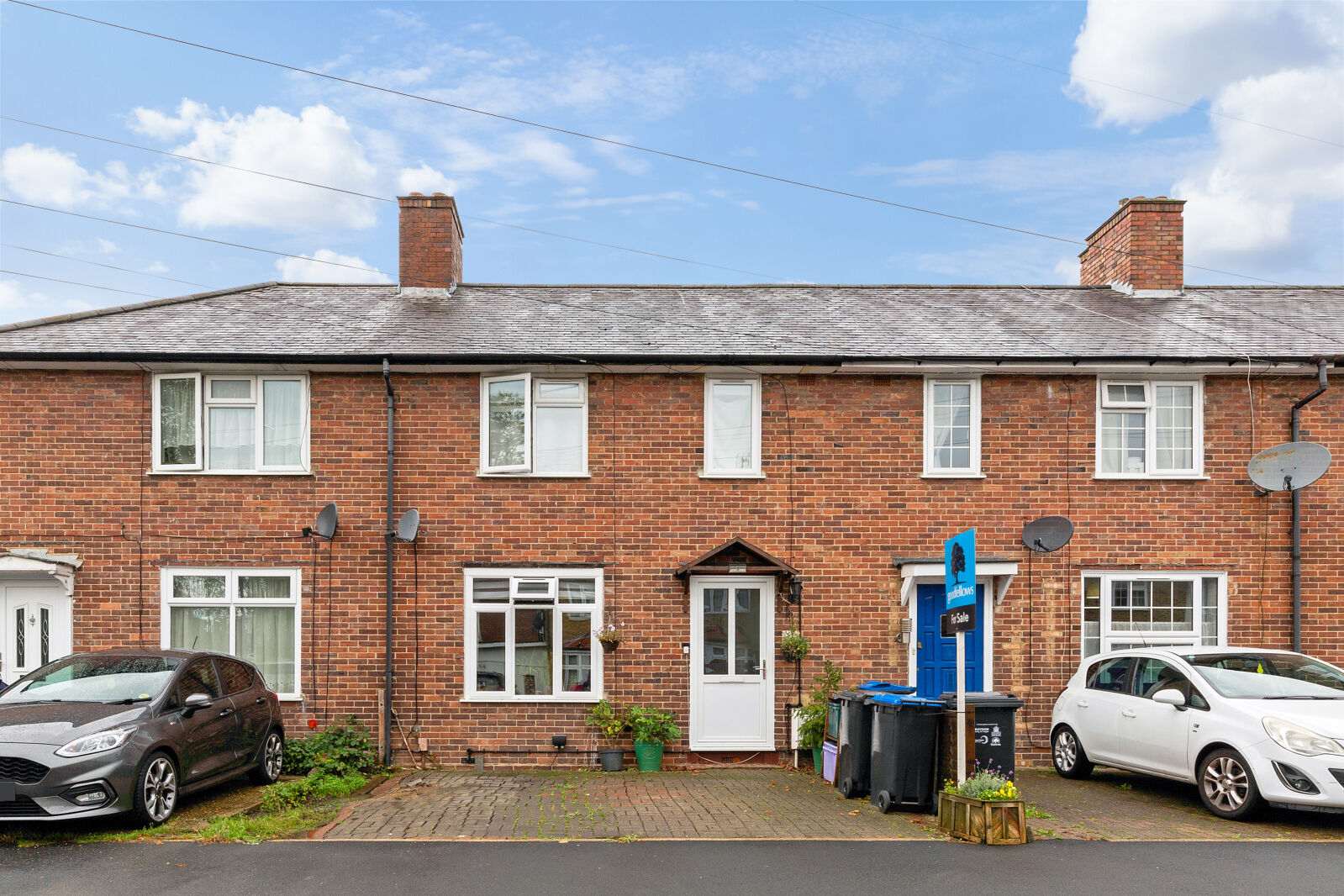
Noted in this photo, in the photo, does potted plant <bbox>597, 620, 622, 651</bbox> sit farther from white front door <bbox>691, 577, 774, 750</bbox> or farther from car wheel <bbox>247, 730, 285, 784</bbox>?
car wheel <bbox>247, 730, 285, 784</bbox>

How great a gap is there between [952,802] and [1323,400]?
823 centimetres

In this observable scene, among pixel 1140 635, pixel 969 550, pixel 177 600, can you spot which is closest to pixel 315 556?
pixel 177 600

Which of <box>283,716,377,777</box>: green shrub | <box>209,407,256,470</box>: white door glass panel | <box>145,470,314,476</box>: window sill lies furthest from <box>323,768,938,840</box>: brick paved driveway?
<box>209,407,256,470</box>: white door glass panel

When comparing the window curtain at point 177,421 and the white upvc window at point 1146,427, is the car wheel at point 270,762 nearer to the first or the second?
the window curtain at point 177,421

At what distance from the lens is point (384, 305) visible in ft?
47.6

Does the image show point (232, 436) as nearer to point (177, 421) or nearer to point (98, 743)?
point (177, 421)

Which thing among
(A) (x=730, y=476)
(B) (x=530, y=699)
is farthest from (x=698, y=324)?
(B) (x=530, y=699)

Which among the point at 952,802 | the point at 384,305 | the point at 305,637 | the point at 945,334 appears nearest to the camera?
the point at 952,802

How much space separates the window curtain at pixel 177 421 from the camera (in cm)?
1248

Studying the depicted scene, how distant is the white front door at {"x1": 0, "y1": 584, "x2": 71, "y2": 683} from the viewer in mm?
12125

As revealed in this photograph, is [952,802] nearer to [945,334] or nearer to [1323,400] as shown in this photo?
[945,334]

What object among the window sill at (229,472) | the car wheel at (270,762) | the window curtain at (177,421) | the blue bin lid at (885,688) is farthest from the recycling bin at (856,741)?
the window curtain at (177,421)

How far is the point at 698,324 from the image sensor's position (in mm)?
13703

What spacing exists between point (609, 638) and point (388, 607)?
8.91 ft
